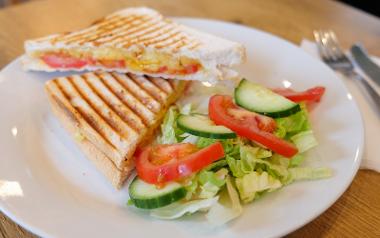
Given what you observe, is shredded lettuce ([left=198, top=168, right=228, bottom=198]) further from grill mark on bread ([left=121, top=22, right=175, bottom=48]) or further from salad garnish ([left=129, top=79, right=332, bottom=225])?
grill mark on bread ([left=121, top=22, right=175, bottom=48])

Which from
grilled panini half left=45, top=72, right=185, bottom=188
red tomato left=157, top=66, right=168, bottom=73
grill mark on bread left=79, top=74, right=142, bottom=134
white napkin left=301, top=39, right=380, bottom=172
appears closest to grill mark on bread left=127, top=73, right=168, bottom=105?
grilled panini half left=45, top=72, right=185, bottom=188

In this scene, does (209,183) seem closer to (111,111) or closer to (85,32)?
(111,111)

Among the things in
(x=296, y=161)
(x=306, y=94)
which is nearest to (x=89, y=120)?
(x=296, y=161)

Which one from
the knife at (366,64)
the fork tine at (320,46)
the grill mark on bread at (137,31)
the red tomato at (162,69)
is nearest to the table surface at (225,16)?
the fork tine at (320,46)

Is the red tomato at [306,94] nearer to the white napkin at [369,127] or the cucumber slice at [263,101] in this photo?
the cucumber slice at [263,101]

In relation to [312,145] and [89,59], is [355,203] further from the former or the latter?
Result: [89,59]

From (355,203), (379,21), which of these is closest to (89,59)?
(355,203)
